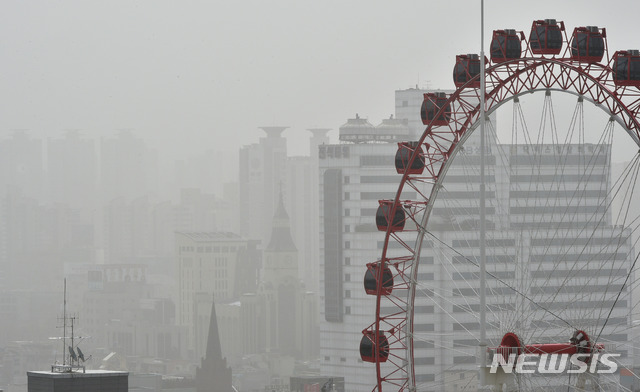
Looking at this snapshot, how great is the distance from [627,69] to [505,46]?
8511 mm

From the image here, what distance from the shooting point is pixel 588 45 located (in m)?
56.6

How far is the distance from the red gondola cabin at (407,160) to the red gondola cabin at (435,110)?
145 cm

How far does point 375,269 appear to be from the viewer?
69188mm

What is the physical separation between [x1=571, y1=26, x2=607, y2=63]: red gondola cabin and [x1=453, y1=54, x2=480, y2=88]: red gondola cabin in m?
7.91

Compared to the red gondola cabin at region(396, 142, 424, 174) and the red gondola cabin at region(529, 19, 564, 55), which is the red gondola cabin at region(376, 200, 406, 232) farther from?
the red gondola cabin at region(529, 19, 564, 55)

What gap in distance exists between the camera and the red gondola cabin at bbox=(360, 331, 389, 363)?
2662 inches

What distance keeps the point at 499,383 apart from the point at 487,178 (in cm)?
8954

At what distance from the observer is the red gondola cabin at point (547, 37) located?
59.3 metres

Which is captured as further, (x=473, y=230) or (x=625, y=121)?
(x=473, y=230)

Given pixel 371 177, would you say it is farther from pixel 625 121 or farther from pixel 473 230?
pixel 625 121

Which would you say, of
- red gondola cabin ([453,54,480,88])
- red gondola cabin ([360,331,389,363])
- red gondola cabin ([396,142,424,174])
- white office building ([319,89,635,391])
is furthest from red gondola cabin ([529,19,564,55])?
white office building ([319,89,635,391])

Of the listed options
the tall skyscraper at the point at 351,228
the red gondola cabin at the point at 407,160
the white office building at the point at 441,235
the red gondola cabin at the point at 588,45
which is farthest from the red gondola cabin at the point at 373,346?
the tall skyscraper at the point at 351,228

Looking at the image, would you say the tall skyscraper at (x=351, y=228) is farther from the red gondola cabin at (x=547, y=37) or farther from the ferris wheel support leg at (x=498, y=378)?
the ferris wheel support leg at (x=498, y=378)

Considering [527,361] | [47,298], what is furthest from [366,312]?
[527,361]
